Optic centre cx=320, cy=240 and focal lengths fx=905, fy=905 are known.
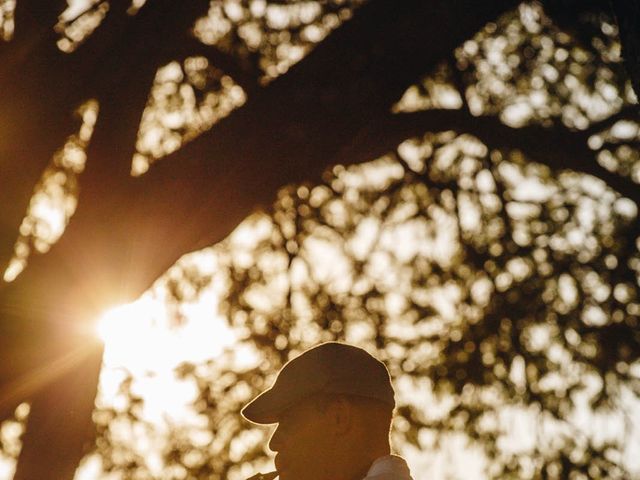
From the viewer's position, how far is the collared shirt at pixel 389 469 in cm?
202

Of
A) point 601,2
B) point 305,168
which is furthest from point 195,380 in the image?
point 601,2

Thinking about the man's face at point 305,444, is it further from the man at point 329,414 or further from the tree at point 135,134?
the tree at point 135,134

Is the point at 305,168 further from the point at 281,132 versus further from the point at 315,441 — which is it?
the point at 315,441

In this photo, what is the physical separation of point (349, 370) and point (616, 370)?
3868 millimetres

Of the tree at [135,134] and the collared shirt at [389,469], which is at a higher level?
the collared shirt at [389,469]

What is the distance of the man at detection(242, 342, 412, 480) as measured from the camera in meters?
2.17

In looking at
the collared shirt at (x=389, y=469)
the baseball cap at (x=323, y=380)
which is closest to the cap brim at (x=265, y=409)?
the baseball cap at (x=323, y=380)

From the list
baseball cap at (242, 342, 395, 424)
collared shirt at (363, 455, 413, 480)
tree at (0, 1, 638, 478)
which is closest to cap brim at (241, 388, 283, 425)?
baseball cap at (242, 342, 395, 424)

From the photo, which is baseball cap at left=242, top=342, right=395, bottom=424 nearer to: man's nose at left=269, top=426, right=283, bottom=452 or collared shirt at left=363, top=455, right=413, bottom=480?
man's nose at left=269, top=426, right=283, bottom=452

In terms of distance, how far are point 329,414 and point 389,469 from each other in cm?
23

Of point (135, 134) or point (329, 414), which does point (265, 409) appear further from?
point (135, 134)

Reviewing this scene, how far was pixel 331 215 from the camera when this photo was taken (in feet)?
20.8

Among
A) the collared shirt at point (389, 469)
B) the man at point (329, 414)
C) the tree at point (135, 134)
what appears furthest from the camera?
the tree at point (135, 134)

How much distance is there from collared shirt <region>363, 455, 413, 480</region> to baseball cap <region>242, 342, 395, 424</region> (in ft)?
0.61
